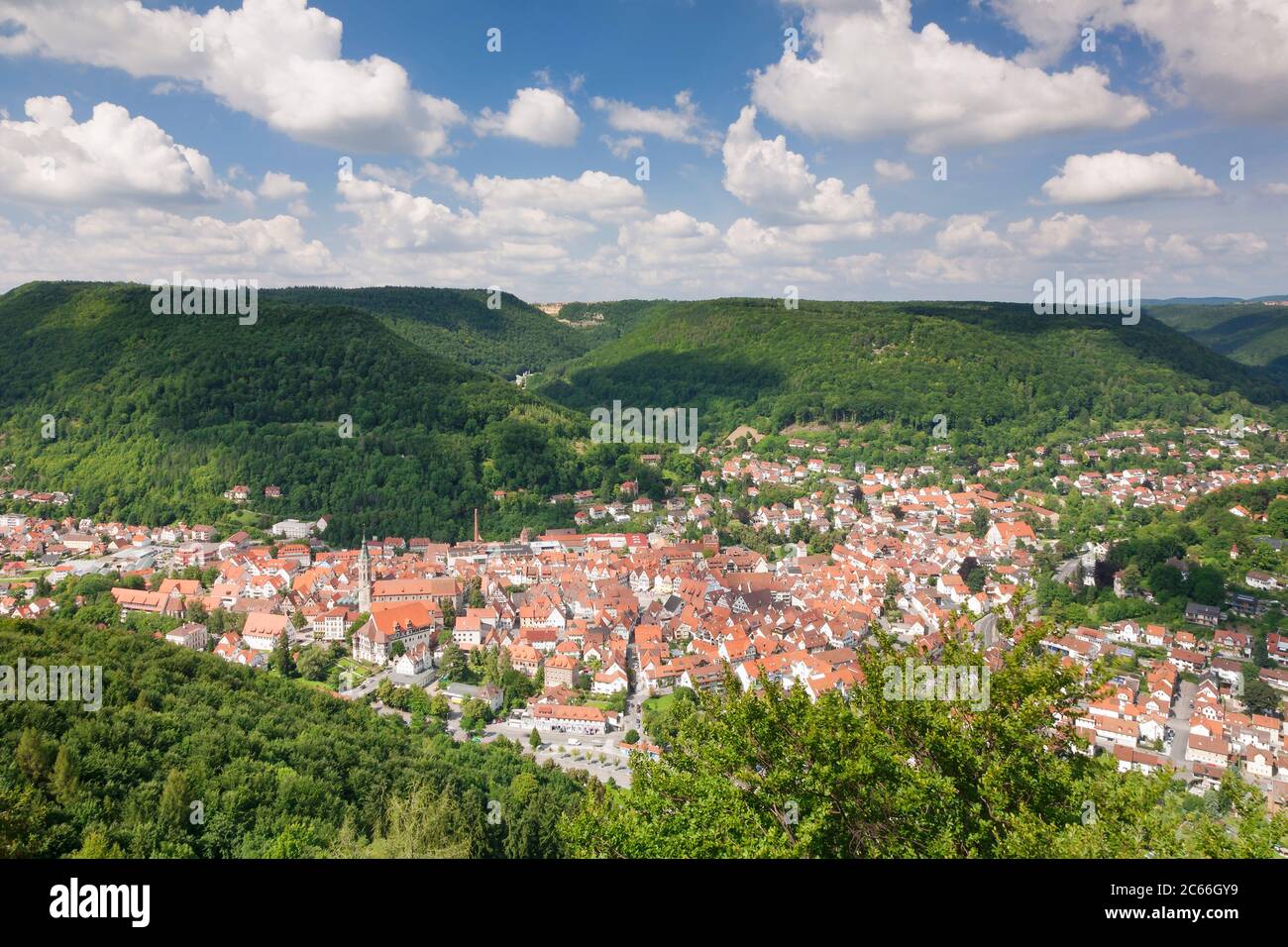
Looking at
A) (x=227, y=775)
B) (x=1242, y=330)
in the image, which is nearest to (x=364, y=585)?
(x=227, y=775)

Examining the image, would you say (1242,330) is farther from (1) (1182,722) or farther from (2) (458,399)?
(1) (1182,722)

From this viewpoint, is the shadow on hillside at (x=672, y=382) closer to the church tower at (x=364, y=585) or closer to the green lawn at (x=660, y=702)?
the church tower at (x=364, y=585)

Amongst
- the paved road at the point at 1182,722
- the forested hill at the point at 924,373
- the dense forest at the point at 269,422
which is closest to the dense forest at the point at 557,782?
the paved road at the point at 1182,722

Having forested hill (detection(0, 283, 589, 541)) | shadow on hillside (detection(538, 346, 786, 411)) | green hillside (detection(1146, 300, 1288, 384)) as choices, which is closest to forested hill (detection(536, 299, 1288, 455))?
shadow on hillside (detection(538, 346, 786, 411))

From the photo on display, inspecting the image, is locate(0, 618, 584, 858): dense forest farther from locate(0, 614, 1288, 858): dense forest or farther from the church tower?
the church tower
